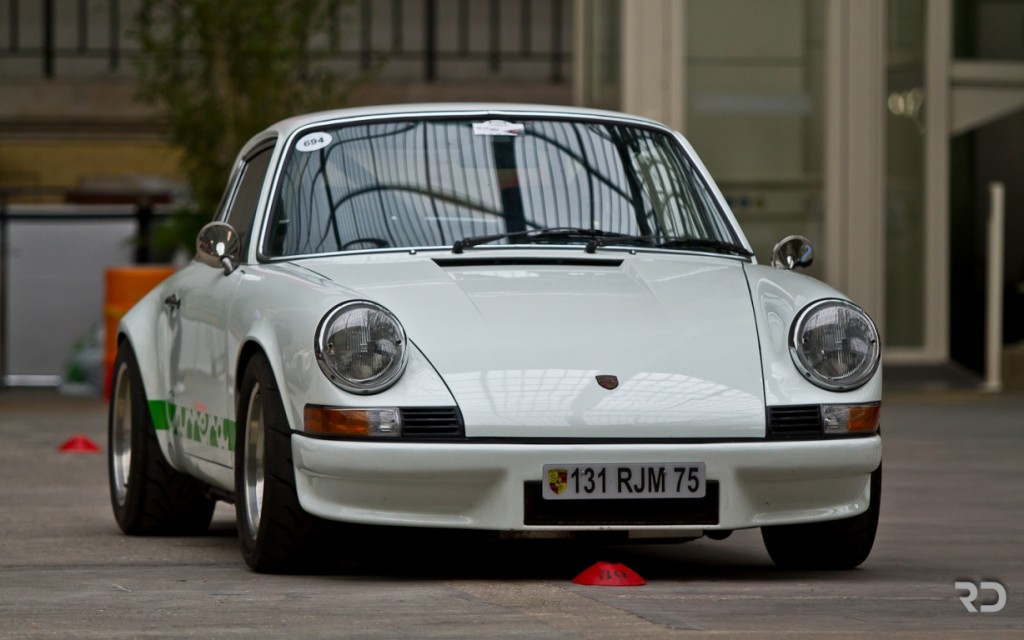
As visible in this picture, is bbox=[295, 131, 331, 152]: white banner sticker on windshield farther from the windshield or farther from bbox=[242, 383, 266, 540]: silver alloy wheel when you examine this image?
bbox=[242, 383, 266, 540]: silver alloy wheel

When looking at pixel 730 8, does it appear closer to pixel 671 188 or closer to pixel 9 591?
pixel 671 188

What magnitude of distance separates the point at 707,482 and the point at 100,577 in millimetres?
1795

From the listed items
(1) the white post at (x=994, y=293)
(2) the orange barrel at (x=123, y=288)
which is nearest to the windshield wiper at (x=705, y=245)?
(1) the white post at (x=994, y=293)

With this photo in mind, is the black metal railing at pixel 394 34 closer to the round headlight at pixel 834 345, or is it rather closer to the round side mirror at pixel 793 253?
the round side mirror at pixel 793 253

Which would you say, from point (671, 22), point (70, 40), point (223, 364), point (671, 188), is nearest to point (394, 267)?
point (223, 364)

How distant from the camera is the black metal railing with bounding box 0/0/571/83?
23859mm

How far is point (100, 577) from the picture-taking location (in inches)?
236

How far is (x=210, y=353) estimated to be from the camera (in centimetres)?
666

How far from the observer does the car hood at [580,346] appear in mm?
5516

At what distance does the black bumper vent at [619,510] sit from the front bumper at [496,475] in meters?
0.01

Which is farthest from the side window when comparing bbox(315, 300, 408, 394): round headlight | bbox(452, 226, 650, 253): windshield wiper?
bbox(315, 300, 408, 394): round headlight

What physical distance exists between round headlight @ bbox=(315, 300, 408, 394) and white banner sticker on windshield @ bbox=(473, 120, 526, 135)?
1.35m

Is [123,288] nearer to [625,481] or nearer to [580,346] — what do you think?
[580,346]

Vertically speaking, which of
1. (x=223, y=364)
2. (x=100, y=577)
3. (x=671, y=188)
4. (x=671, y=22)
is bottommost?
(x=100, y=577)
